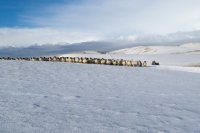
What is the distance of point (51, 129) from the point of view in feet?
14.6

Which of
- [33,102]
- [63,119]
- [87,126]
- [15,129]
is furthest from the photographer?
[33,102]

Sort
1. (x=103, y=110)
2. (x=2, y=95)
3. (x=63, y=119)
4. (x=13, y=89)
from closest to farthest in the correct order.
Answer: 1. (x=63, y=119)
2. (x=103, y=110)
3. (x=2, y=95)
4. (x=13, y=89)

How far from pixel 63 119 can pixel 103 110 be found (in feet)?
4.04

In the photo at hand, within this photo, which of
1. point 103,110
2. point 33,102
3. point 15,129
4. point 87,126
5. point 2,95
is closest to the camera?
point 15,129

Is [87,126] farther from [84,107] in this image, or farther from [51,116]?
[84,107]

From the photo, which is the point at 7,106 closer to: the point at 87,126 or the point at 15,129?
the point at 15,129

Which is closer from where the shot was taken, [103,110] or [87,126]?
[87,126]

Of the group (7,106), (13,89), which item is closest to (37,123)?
(7,106)

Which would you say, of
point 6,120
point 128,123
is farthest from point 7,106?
point 128,123

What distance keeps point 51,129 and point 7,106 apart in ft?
6.78

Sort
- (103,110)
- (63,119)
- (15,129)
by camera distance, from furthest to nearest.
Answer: (103,110) < (63,119) < (15,129)

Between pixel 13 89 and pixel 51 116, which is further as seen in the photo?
pixel 13 89

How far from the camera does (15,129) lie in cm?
438

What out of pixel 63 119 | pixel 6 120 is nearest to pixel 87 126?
pixel 63 119
